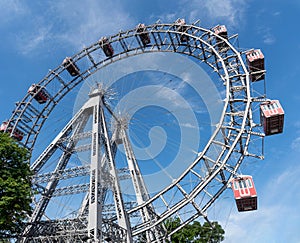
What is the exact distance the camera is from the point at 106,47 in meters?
29.7

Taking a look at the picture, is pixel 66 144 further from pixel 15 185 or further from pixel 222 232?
pixel 222 232

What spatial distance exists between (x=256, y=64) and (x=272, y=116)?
6.08 meters

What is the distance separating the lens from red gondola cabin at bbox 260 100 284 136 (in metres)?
20.2

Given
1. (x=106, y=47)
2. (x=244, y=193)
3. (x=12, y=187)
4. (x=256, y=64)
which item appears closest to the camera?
(x=12, y=187)

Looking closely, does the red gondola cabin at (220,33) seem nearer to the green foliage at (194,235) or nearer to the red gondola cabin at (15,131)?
the green foliage at (194,235)

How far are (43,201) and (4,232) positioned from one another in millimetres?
3687

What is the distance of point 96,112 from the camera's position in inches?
915

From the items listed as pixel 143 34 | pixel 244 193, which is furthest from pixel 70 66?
pixel 244 193

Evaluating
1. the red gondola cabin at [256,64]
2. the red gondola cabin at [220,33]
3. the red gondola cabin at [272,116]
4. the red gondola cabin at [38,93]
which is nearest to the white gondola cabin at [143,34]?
the red gondola cabin at [220,33]

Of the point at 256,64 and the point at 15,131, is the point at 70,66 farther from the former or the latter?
the point at 256,64

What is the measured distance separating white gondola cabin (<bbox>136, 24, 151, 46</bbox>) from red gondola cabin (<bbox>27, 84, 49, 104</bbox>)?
11441mm

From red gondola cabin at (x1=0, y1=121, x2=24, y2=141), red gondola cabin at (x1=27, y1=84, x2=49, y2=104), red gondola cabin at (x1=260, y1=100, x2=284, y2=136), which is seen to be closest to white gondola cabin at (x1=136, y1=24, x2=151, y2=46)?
red gondola cabin at (x1=27, y1=84, x2=49, y2=104)

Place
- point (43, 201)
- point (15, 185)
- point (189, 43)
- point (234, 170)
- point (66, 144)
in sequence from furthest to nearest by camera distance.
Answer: point (189, 43), point (66, 144), point (43, 201), point (234, 170), point (15, 185)

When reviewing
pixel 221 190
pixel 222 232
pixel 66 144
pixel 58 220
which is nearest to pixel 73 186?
pixel 58 220
